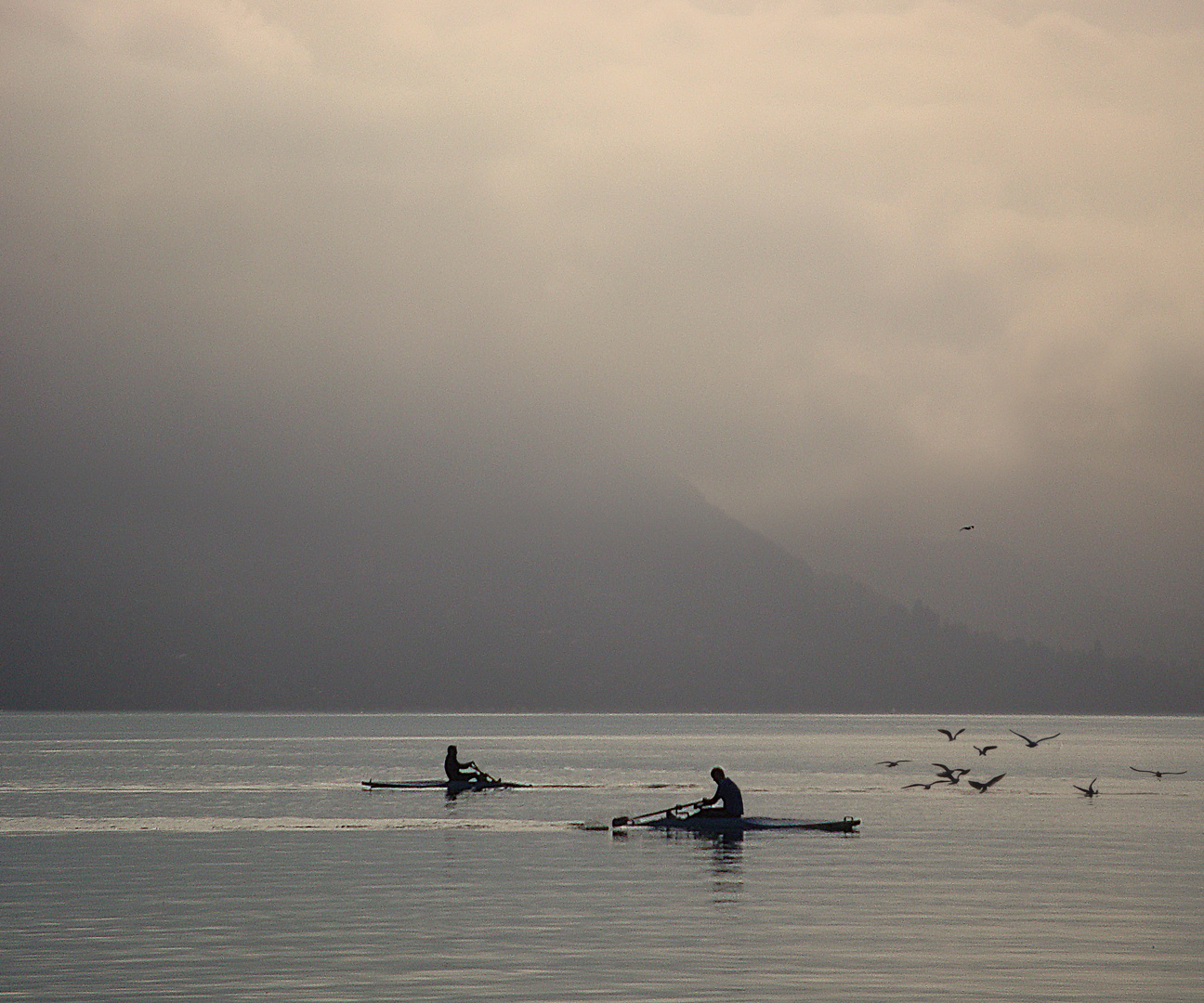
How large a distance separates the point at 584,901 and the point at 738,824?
762 inches

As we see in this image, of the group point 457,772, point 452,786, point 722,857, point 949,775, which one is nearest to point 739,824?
point 722,857

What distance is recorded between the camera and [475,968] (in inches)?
1273

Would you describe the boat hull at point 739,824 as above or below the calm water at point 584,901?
above

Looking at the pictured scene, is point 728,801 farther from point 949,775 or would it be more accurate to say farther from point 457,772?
point 949,775

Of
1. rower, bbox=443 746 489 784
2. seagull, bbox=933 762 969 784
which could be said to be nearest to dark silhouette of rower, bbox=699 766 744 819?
rower, bbox=443 746 489 784

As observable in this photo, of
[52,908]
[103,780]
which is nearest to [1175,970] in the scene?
[52,908]

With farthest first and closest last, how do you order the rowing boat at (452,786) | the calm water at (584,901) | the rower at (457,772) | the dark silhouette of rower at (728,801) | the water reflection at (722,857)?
the rowing boat at (452,786)
the rower at (457,772)
the dark silhouette of rower at (728,801)
the water reflection at (722,857)
the calm water at (584,901)

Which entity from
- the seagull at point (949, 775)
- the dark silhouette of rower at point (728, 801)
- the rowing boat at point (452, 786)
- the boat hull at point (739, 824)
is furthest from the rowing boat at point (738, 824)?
the seagull at point (949, 775)

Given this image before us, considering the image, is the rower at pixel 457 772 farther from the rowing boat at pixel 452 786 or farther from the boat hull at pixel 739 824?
the boat hull at pixel 739 824

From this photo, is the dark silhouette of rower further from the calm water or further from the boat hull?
the calm water

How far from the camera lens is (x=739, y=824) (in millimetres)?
62406

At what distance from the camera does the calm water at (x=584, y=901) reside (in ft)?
102

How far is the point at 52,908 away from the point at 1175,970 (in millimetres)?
27105

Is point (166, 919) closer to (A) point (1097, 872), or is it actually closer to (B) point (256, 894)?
(B) point (256, 894)
